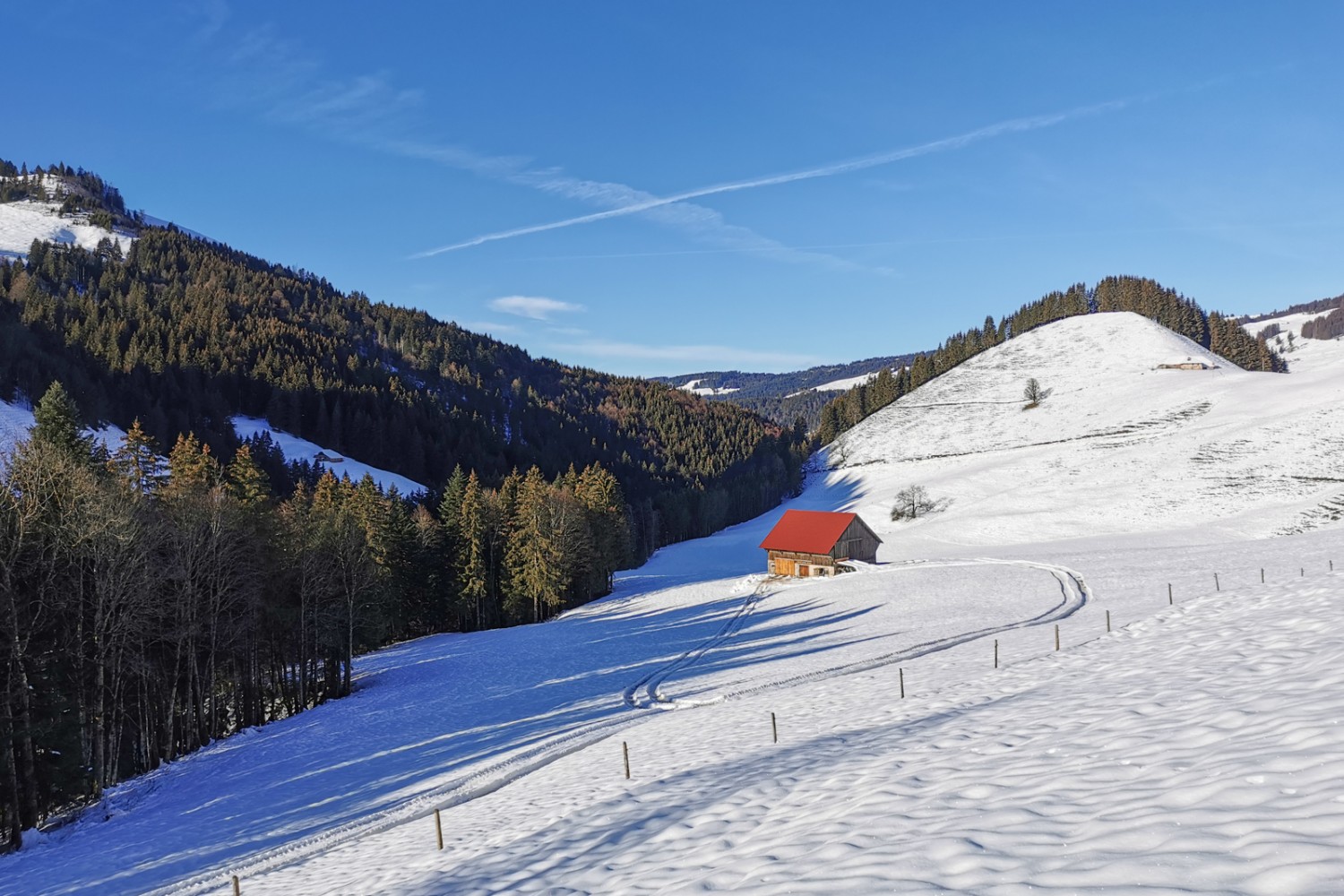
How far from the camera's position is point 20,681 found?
2209cm

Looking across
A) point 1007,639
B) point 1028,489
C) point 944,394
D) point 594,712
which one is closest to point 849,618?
point 1007,639

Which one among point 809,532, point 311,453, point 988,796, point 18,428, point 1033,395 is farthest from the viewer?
point 1033,395

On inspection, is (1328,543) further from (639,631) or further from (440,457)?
(440,457)

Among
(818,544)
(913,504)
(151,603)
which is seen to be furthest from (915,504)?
(151,603)

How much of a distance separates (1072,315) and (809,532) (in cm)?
15562

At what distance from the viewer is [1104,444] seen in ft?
335

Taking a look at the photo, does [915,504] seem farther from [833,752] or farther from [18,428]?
[18,428]

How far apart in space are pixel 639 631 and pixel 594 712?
19573mm

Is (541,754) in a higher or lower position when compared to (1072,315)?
lower

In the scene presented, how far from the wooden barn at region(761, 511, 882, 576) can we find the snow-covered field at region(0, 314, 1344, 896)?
4190 mm

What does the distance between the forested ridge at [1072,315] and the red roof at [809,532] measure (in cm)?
9871

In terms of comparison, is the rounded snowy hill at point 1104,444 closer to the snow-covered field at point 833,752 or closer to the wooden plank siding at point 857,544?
the wooden plank siding at point 857,544

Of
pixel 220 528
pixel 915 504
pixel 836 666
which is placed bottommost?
pixel 836 666

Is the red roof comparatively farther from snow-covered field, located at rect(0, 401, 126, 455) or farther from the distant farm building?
the distant farm building
